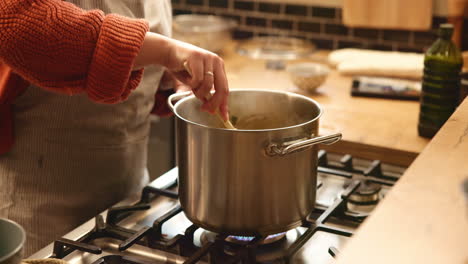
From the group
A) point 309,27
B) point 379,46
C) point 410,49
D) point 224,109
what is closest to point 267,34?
point 309,27

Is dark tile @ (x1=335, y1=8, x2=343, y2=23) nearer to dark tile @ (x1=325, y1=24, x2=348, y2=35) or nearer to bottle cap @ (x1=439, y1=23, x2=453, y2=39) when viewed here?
dark tile @ (x1=325, y1=24, x2=348, y2=35)

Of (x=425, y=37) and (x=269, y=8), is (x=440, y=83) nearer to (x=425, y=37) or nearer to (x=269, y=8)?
(x=425, y=37)

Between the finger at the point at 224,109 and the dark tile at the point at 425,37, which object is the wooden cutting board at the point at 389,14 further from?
the finger at the point at 224,109

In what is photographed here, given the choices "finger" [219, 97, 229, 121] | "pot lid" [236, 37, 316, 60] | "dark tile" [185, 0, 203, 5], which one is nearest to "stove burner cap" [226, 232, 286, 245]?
"finger" [219, 97, 229, 121]

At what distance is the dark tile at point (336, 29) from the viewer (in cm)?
225

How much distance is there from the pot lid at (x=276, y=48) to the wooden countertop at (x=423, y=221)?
4.59 feet

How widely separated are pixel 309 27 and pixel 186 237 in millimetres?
1403

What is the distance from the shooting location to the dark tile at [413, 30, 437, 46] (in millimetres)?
2119

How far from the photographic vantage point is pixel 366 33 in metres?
2.21

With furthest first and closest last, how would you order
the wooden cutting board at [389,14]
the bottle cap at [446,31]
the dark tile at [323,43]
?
the dark tile at [323,43], the wooden cutting board at [389,14], the bottle cap at [446,31]

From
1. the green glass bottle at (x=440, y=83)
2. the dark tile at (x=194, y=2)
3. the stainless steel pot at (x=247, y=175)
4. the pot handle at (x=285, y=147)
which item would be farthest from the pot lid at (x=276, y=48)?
the pot handle at (x=285, y=147)

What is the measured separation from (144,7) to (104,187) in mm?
377

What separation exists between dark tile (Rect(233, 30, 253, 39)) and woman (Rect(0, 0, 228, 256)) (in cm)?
98

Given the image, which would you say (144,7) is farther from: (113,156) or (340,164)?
(340,164)
